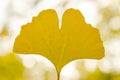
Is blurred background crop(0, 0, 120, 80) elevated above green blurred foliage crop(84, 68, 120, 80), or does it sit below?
above

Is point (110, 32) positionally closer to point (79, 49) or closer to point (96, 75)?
point (96, 75)

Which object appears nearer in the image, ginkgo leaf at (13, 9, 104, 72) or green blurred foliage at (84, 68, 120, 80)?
Result: ginkgo leaf at (13, 9, 104, 72)

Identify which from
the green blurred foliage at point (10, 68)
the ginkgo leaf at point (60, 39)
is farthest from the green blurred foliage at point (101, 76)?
the ginkgo leaf at point (60, 39)

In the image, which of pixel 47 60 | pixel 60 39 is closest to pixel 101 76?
pixel 47 60

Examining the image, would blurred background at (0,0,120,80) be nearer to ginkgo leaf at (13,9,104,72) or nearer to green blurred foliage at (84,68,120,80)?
green blurred foliage at (84,68,120,80)

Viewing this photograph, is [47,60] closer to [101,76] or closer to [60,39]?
[101,76]

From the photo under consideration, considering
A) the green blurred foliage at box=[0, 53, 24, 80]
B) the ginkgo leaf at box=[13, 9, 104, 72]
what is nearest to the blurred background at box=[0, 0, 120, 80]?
the green blurred foliage at box=[0, 53, 24, 80]

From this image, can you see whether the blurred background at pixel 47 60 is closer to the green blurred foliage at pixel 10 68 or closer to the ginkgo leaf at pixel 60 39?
the green blurred foliage at pixel 10 68
